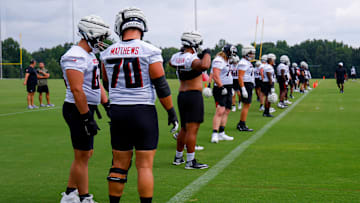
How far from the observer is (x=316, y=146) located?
8.39 metres

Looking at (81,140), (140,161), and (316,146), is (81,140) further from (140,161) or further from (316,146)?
(316,146)

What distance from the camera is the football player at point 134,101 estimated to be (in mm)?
3742

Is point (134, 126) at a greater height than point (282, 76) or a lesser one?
lesser

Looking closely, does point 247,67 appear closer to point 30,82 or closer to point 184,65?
point 184,65

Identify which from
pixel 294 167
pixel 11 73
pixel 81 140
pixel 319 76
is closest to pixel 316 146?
pixel 294 167

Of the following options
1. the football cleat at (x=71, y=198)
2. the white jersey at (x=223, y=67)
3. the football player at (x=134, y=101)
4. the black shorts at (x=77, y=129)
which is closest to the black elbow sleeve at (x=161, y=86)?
the football player at (x=134, y=101)

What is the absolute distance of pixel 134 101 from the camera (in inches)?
148

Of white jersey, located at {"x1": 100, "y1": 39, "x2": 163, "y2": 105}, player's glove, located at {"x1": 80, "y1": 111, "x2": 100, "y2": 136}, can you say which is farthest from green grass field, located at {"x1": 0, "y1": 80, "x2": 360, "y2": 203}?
white jersey, located at {"x1": 100, "y1": 39, "x2": 163, "y2": 105}

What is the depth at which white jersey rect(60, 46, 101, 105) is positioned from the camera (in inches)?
163

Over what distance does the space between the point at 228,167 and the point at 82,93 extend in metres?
3.11

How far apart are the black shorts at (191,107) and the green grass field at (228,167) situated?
783mm

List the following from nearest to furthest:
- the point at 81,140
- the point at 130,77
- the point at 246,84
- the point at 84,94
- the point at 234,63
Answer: the point at 130,77 < the point at 84,94 < the point at 81,140 < the point at 246,84 < the point at 234,63

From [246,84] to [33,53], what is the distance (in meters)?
124

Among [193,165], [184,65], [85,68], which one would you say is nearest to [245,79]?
[184,65]
